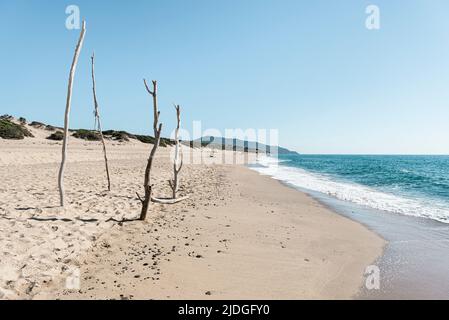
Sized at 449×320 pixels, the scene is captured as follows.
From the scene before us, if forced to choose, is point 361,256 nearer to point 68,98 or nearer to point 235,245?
point 235,245

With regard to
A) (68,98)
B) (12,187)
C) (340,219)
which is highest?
(68,98)

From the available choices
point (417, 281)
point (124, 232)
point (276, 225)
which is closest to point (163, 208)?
point (124, 232)

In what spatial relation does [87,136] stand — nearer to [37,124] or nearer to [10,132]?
[37,124]

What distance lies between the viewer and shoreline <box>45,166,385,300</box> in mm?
5449

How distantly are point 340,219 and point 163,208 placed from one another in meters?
6.22

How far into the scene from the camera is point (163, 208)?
1152 cm

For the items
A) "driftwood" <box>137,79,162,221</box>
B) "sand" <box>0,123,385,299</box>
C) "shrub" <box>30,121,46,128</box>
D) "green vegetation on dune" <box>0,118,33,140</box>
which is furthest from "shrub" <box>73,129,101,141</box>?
"driftwood" <box>137,79,162,221</box>

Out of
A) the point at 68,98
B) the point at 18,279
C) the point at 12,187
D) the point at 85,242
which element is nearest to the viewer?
the point at 18,279

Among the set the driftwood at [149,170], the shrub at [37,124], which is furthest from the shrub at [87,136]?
the driftwood at [149,170]

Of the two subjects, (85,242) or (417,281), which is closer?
(417,281)

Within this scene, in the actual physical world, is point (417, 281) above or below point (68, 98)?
below

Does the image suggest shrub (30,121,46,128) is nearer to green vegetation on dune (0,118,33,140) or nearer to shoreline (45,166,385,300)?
green vegetation on dune (0,118,33,140)

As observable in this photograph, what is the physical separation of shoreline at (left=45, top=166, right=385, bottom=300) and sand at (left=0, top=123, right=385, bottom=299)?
20 millimetres
